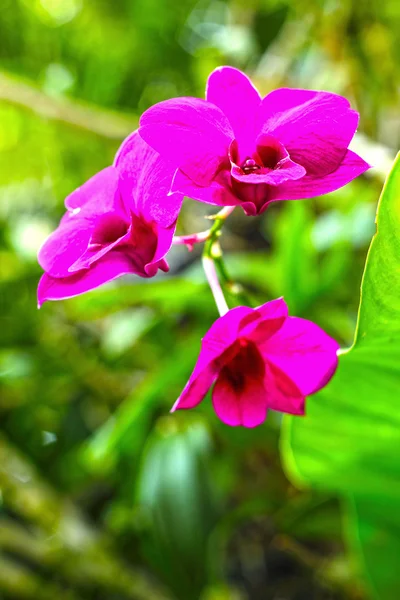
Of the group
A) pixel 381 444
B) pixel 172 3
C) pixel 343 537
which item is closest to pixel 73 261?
pixel 381 444

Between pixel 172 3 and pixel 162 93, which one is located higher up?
pixel 172 3

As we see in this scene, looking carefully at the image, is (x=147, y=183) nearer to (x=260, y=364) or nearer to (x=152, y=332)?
(x=260, y=364)

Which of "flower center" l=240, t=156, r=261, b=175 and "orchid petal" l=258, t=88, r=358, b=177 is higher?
"orchid petal" l=258, t=88, r=358, b=177

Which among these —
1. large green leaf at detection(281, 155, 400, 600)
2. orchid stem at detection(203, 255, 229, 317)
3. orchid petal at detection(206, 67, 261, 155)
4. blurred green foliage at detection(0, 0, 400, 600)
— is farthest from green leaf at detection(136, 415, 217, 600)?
orchid petal at detection(206, 67, 261, 155)

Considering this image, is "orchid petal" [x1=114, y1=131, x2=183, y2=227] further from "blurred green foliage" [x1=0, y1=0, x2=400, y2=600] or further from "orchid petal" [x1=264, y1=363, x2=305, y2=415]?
"blurred green foliage" [x1=0, y1=0, x2=400, y2=600]

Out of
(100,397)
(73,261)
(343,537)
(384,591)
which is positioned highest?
(73,261)

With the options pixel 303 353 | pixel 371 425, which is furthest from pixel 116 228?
pixel 371 425

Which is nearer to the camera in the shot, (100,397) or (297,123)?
(297,123)

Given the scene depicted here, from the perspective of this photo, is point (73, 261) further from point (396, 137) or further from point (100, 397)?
point (396, 137)
